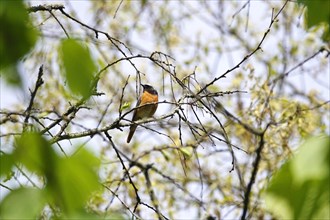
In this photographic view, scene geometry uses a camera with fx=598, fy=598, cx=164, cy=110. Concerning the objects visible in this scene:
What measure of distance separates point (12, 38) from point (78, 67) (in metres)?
0.07

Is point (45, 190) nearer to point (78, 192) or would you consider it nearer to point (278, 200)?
point (78, 192)

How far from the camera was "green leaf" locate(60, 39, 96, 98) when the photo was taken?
0.44 metres

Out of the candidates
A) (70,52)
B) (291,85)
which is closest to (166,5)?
(291,85)

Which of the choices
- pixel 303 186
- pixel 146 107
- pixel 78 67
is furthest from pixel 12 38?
pixel 146 107

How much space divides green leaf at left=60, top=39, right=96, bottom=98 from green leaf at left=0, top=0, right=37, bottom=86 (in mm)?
46

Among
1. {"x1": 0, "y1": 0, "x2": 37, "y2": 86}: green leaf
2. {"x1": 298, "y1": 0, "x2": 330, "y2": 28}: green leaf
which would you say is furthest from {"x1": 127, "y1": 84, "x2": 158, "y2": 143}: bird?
{"x1": 0, "y1": 0, "x2": 37, "y2": 86}: green leaf

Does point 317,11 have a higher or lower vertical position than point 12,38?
higher

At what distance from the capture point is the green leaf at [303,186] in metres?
0.38

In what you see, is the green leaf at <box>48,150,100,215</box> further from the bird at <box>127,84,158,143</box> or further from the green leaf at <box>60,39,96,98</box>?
the bird at <box>127,84,158,143</box>

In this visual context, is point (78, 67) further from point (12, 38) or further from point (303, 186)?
point (303, 186)

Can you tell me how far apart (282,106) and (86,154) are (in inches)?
212

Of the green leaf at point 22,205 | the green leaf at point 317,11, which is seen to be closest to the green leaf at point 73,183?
the green leaf at point 22,205

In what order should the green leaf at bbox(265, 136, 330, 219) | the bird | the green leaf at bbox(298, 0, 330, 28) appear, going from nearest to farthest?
the green leaf at bbox(265, 136, 330, 219) → the green leaf at bbox(298, 0, 330, 28) → the bird

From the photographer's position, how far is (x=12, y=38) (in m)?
0.39
